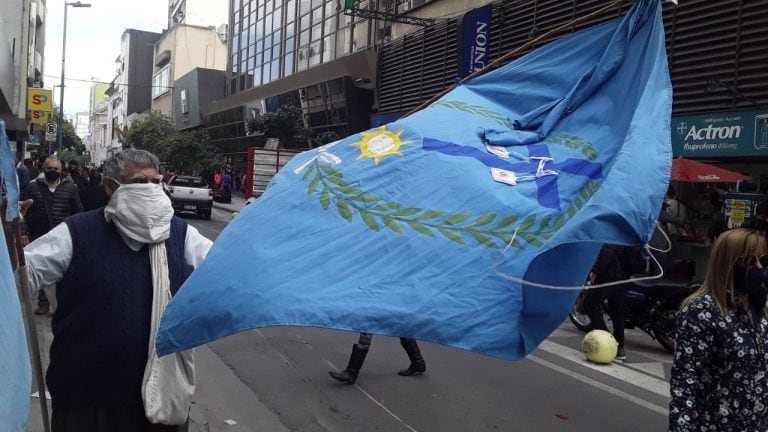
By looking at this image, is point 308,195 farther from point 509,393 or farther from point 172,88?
point 172,88

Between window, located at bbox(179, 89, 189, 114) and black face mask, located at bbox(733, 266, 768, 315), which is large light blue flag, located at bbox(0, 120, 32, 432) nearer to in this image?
black face mask, located at bbox(733, 266, 768, 315)

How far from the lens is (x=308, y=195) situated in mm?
2748

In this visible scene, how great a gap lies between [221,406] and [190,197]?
68.3 feet

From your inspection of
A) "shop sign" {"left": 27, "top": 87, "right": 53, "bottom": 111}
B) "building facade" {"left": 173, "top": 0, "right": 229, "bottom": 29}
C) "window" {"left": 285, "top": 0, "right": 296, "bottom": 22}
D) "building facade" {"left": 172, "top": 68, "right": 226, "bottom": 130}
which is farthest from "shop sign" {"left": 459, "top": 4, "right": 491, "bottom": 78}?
"building facade" {"left": 173, "top": 0, "right": 229, "bottom": 29}

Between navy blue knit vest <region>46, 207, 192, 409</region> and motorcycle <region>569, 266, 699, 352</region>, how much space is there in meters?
6.27

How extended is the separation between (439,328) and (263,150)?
67.1 feet

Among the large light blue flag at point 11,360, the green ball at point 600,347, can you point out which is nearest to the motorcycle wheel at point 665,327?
the green ball at point 600,347

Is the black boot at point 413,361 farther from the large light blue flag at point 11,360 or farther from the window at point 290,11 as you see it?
the window at point 290,11

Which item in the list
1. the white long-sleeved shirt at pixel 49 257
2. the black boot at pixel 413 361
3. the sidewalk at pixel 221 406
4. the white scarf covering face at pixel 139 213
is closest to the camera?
the white long-sleeved shirt at pixel 49 257

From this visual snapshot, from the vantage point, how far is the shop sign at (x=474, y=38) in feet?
61.8

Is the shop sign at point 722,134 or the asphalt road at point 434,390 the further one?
the shop sign at point 722,134

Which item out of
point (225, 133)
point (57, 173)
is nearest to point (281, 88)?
point (225, 133)

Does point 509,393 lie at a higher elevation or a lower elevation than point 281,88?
lower

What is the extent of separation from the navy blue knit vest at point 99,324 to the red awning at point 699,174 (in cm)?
1014
